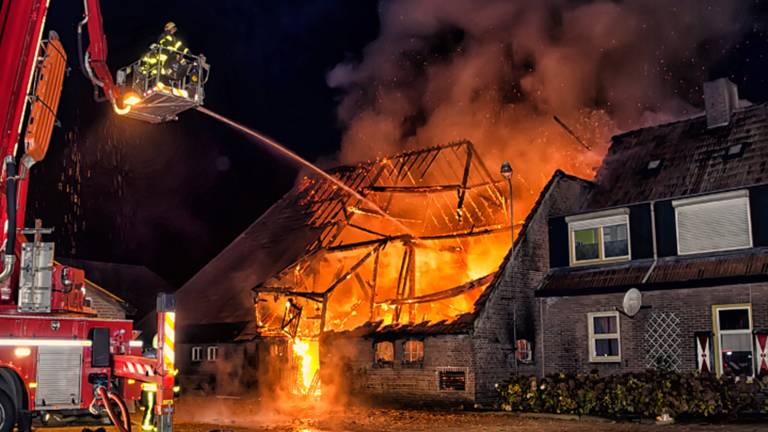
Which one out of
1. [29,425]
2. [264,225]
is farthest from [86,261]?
[29,425]

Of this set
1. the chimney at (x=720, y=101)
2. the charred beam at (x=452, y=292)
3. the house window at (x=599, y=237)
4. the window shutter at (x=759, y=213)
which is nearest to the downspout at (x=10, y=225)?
the charred beam at (x=452, y=292)

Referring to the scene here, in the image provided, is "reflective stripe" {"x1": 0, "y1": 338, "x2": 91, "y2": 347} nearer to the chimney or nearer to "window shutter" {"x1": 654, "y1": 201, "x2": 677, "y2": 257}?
"window shutter" {"x1": 654, "y1": 201, "x2": 677, "y2": 257}

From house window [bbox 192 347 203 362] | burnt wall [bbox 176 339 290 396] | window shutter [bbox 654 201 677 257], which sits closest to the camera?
window shutter [bbox 654 201 677 257]

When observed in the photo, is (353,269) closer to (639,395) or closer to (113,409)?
(639,395)

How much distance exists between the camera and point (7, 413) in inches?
424

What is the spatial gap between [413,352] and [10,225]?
13889mm

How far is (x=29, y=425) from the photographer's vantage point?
10906mm

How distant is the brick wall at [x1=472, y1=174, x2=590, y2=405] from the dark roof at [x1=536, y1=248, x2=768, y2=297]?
0.59 metres

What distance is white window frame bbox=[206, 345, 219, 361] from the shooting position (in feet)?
98.8

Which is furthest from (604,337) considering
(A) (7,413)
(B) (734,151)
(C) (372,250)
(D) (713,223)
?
(A) (7,413)

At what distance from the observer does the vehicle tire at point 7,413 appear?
10695 mm

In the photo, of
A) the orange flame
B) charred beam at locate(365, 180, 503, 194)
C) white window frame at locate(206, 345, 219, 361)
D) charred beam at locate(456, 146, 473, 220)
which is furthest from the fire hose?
white window frame at locate(206, 345, 219, 361)

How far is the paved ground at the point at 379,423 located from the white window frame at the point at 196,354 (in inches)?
383

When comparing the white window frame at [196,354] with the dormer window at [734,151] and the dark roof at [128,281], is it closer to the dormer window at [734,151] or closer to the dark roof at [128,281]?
the dark roof at [128,281]
